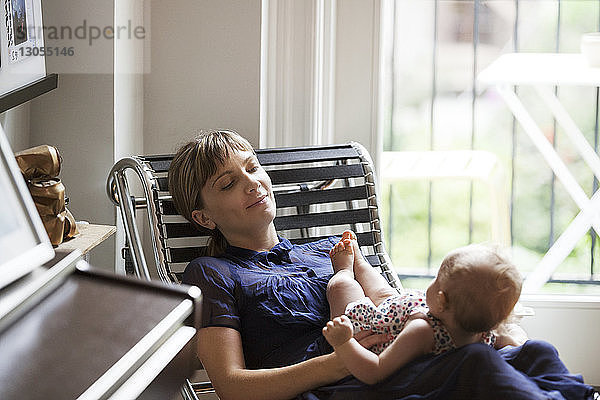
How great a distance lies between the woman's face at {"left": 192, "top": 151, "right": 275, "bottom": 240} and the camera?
1763 millimetres

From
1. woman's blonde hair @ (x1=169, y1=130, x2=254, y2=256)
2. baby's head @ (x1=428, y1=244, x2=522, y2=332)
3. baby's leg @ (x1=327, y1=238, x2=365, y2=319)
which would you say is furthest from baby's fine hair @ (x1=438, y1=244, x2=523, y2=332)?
woman's blonde hair @ (x1=169, y1=130, x2=254, y2=256)

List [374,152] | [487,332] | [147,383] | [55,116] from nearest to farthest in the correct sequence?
[147,383]
[487,332]
[55,116]
[374,152]

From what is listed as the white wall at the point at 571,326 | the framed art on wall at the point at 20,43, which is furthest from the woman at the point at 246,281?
the white wall at the point at 571,326

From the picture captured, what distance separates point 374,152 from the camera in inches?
99.7

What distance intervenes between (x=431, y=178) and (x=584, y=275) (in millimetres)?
611

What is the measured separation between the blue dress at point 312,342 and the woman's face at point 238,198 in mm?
64

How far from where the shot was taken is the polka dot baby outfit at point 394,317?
1.48 meters

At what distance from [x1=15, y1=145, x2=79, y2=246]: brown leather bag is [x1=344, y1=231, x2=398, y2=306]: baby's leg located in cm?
63

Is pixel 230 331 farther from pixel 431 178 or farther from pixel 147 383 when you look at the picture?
pixel 431 178

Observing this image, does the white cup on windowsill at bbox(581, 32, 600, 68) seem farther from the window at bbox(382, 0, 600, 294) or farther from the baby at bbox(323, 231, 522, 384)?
the baby at bbox(323, 231, 522, 384)

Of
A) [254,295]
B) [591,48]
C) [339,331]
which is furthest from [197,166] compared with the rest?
[591,48]

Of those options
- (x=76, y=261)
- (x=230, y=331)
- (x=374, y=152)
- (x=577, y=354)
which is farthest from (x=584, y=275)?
(x=76, y=261)

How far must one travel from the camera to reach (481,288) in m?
1.40

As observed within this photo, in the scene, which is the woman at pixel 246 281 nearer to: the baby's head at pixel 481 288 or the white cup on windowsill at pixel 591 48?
the baby's head at pixel 481 288
